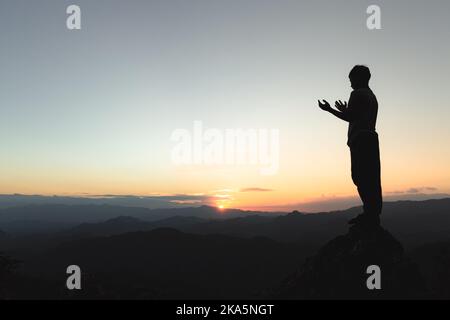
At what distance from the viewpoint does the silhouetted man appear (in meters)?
14.6

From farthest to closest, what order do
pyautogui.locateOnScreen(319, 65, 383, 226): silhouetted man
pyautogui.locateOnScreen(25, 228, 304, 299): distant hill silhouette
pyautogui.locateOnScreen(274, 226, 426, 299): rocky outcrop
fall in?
pyautogui.locateOnScreen(25, 228, 304, 299): distant hill silhouette, pyautogui.locateOnScreen(319, 65, 383, 226): silhouetted man, pyautogui.locateOnScreen(274, 226, 426, 299): rocky outcrop

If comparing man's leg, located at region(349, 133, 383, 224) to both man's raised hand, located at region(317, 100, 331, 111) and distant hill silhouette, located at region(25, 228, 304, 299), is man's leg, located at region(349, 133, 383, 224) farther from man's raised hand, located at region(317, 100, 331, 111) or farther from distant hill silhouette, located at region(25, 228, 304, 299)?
distant hill silhouette, located at region(25, 228, 304, 299)

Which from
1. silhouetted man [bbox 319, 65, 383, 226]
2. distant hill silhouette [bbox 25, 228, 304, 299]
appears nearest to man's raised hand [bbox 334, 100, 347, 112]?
silhouetted man [bbox 319, 65, 383, 226]

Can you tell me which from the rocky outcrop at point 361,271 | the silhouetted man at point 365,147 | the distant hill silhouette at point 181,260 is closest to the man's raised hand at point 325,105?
the silhouetted man at point 365,147

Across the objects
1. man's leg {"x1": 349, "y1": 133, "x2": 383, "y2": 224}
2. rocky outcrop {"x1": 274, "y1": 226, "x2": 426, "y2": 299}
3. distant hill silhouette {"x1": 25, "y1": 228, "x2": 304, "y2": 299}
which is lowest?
distant hill silhouette {"x1": 25, "y1": 228, "x2": 304, "y2": 299}

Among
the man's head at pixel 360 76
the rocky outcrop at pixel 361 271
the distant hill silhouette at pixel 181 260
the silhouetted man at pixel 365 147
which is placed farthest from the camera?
the distant hill silhouette at pixel 181 260

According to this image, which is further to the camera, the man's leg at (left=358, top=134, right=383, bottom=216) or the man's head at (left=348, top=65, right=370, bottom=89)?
the man's head at (left=348, top=65, right=370, bottom=89)

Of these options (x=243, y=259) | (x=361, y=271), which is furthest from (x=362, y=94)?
(x=243, y=259)

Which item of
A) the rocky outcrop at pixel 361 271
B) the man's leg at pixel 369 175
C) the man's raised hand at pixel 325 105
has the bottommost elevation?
the rocky outcrop at pixel 361 271

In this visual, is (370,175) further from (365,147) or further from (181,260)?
(181,260)

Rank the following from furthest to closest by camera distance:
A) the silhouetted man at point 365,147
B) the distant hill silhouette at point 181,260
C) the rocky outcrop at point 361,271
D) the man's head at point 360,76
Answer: the distant hill silhouette at point 181,260 → the man's head at point 360,76 → the silhouetted man at point 365,147 → the rocky outcrop at point 361,271

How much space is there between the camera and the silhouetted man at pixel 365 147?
1461cm

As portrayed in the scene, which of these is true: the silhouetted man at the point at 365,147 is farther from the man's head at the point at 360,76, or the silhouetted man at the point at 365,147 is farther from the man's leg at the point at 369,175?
the man's head at the point at 360,76
